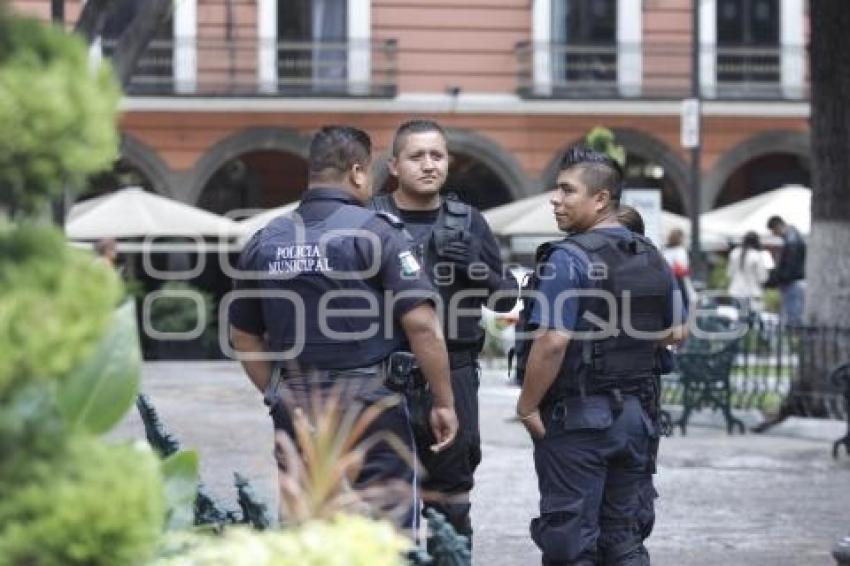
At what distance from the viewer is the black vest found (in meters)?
6.87

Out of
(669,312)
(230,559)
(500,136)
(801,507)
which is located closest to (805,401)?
(801,507)

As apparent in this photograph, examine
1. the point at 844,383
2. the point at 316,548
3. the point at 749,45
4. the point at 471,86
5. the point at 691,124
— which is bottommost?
the point at 844,383

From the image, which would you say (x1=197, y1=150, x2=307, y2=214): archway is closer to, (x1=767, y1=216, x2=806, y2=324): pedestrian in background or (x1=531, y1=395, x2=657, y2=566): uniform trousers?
(x1=767, y1=216, x2=806, y2=324): pedestrian in background

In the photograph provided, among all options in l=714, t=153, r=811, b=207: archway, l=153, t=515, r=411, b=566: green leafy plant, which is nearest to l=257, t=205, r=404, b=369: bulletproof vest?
l=153, t=515, r=411, b=566: green leafy plant

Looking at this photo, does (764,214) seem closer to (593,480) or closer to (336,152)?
(593,480)

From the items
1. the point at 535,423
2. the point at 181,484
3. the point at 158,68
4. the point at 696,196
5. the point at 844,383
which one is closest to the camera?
the point at 181,484

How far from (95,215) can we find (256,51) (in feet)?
23.7

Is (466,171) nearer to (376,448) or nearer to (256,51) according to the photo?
(256,51)

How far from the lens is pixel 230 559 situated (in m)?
2.89

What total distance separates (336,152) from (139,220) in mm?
22538

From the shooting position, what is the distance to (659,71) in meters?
36.5

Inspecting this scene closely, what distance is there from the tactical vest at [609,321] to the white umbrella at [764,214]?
2376 centimetres

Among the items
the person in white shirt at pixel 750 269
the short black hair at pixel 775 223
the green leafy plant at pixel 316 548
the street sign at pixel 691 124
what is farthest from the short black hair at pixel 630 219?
the street sign at pixel 691 124

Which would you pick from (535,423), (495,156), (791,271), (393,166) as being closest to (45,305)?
(535,423)
